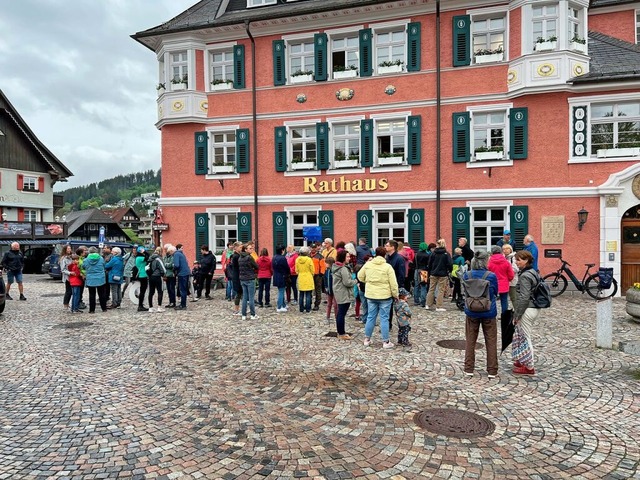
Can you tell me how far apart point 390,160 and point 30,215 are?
3118 cm

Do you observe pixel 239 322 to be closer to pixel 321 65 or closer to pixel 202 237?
pixel 202 237

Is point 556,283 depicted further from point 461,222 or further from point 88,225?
point 88,225

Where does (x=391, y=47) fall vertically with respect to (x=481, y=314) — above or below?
above

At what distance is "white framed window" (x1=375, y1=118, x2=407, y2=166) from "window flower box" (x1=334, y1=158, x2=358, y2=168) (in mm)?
891

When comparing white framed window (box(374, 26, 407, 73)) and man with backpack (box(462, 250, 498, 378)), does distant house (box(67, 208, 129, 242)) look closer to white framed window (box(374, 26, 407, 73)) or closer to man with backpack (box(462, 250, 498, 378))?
white framed window (box(374, 26, 407, 73))

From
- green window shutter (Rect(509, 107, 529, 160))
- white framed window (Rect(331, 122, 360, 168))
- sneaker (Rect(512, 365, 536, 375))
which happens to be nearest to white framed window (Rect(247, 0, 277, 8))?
white framed window (Rect(331, 122, 360, 168))

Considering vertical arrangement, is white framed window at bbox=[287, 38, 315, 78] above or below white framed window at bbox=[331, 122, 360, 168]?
above

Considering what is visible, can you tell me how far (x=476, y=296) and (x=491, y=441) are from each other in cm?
239

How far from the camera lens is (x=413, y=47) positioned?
58.2ft

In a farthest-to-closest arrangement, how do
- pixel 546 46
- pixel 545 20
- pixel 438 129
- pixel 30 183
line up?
1. pixel 30 183
2. pixel 438 129
3. pixel 545 20
4. pixel 546 46

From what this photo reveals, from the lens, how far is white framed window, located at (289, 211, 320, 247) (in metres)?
19.3

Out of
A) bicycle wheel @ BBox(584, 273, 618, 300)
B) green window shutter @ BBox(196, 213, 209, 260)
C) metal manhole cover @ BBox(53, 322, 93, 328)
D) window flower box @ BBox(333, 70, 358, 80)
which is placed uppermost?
window flower box @ BBox(333, 70, 358, 80)

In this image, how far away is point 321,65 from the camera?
18.8 meters

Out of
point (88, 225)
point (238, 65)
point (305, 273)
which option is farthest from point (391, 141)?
point (88, 225)
